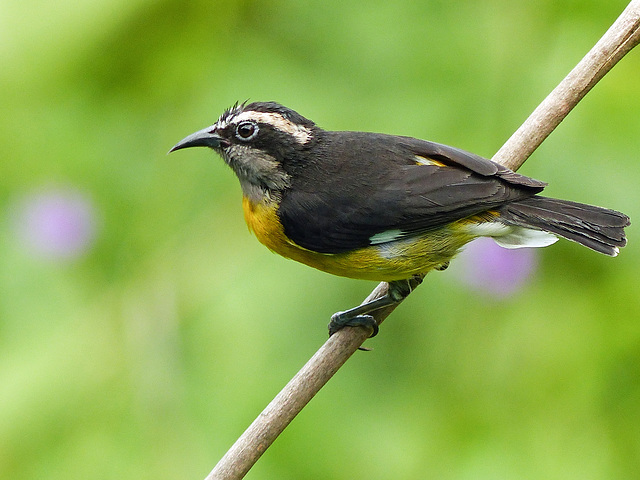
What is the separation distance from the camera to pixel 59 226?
4188 mm

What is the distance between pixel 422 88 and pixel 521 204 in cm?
115

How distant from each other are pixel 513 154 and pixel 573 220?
0.33 m

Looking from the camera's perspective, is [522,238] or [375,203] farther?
[522,238]

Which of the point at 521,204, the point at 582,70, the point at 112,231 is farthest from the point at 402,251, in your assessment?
the point at 112,231

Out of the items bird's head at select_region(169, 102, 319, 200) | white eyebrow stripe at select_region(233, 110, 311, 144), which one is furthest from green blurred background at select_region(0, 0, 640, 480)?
white eyebrow stripe at select_region(233, 110, 311, 144)

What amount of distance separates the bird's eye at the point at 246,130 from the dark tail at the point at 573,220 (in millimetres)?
1017

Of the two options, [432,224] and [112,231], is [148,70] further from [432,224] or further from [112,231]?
[432,224]

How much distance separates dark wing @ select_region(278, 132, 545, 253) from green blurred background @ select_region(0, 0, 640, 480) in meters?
0.55

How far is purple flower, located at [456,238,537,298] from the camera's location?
395 centimetres

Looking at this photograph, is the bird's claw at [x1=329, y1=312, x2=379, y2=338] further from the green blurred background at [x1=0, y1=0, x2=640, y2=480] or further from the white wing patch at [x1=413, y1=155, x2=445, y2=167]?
the white wing patch at [x1=413, y1=155, x2=445, y2=167]

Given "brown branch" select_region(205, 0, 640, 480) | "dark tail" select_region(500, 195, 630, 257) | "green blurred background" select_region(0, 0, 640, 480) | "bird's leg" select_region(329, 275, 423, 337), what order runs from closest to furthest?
"brown branch" select_region(205, 0, 640, 480), "dark tail" select_region(500, 195, 630, 257), "bird's leg" select_region(329, 275, 423, 337), "green blurred background" select_region(0, 0, 640, 480)

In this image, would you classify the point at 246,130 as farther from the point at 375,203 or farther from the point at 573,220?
the point at 573,220

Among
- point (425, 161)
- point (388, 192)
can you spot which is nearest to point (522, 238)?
point (425, 161)

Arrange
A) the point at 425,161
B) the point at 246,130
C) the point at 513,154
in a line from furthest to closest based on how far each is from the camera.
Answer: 1. the point at 246,130
2. the point at 425,161
3. the point at 513,154
